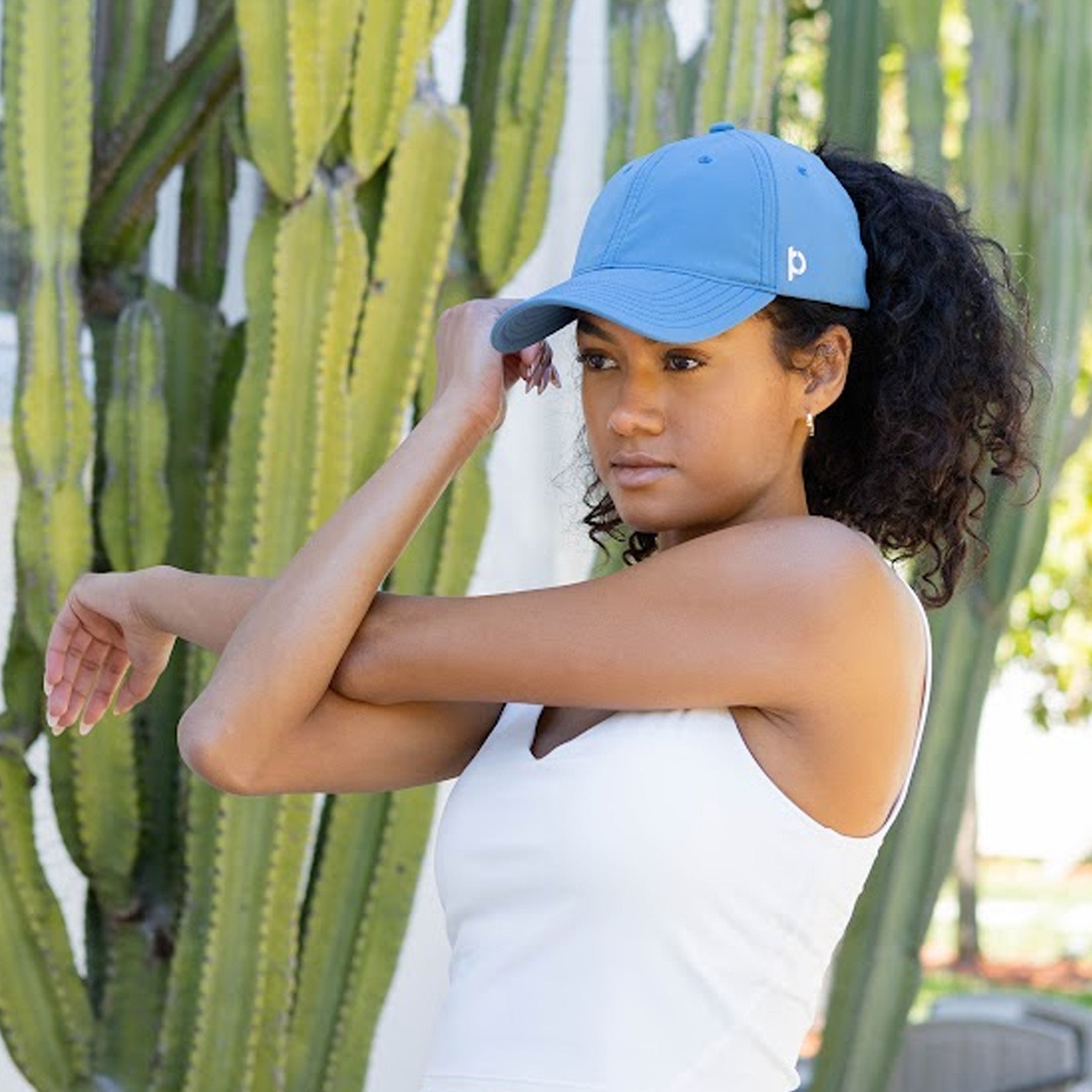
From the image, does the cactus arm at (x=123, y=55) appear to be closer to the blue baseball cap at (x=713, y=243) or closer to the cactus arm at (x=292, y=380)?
the cactus arm at (x=292, y=380)

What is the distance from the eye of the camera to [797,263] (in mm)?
1681

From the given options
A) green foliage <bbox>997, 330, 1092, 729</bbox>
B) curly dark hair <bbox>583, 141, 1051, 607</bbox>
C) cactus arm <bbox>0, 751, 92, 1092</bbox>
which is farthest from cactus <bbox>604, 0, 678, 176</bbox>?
green foliage <bbox>997, 330, 1092, 729</bbox>

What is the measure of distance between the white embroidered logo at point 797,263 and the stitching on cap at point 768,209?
13 mm

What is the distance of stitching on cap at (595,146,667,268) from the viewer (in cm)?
172

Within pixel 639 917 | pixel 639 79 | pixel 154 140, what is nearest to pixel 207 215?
pixel 154 140

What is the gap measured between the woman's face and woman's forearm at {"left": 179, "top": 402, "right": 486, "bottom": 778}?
176mm

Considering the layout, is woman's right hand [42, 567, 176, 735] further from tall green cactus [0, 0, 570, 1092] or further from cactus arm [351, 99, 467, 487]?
cactus arm [351, 99, 467, 487]

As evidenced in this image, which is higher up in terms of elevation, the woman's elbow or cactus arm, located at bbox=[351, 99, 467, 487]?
cactus arm, located at bbox=[351, 99, 467, 487]

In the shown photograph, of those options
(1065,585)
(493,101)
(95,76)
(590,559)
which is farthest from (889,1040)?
(1065,585)

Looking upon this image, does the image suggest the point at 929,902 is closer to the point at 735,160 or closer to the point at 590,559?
the point at 590,559

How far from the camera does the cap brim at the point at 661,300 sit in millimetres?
1629

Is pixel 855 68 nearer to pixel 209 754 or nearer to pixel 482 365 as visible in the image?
pixel 482 365

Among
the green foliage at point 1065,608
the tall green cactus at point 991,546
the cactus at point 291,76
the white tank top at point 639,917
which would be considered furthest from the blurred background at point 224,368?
the green foliage at point 1065,608

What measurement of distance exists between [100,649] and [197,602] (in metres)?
0.18
